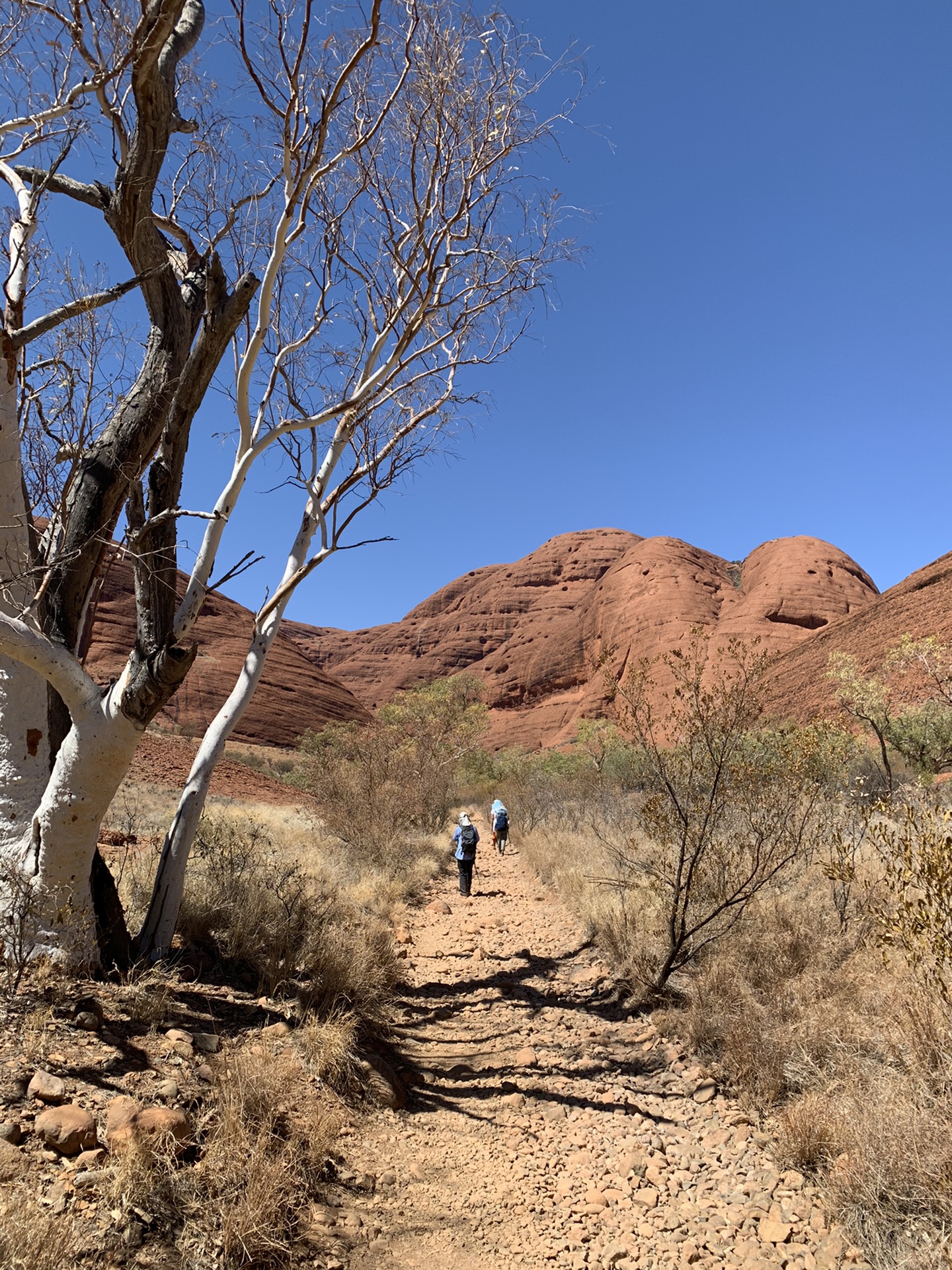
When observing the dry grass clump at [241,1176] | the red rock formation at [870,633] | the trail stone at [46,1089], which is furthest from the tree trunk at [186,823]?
the red rock formation at [870,633]

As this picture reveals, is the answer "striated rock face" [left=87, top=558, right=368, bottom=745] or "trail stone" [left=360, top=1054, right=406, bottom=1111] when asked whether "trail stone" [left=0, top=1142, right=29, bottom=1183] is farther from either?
"striated rock face" [left=87, top=558, right=368, bottom=745]

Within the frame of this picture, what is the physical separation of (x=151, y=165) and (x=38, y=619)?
2.74m

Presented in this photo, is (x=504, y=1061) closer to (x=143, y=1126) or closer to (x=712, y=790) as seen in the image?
(x=712, y=790)

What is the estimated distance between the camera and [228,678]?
154 ft

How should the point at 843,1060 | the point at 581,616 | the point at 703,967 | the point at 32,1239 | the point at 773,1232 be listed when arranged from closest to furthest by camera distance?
the point at 32,1239, the point at 773,1232, the point at 843,1060, the point at 703,967, the point at 581,616

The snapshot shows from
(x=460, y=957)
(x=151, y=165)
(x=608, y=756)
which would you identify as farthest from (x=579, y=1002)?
(x=608, y=756)

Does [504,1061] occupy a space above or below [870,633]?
below

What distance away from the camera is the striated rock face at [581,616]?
57469 millimetres

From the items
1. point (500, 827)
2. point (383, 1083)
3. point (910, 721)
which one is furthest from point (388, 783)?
point (910, 721)

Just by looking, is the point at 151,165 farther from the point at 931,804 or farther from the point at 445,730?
the point at 445,730

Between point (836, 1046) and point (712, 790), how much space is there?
5.65ft

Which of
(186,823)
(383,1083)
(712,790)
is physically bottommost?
(383,1083)

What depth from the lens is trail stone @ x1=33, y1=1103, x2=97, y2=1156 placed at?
7.89ft

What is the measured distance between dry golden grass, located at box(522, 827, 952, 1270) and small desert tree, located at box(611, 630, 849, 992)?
239 millimetres
